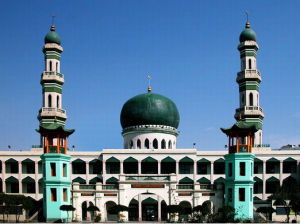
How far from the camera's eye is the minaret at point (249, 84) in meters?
83.2

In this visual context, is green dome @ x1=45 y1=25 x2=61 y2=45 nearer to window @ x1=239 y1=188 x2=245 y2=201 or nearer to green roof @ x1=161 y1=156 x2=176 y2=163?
green roof @ x1=161 y1=156 x2=176 y2=163

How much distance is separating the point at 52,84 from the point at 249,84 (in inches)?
1135

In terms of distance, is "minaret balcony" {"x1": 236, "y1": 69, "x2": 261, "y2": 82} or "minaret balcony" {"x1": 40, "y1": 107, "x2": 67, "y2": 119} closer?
"minaret balcony" {"x1": 40, "y1": 107, "x2": 67, "y2": 119}

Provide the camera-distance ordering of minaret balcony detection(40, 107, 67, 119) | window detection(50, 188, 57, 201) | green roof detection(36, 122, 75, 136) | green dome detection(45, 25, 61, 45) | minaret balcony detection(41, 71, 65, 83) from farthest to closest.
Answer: green dome detection(45, 25, 61, 45)
minaret balcony detection(41, 71, 65, 83)
minaret balcony detection(40, 107, 67, 119)
green roof detection(36, 122, 75, 136)
window detection(50, 188, 57, 201)

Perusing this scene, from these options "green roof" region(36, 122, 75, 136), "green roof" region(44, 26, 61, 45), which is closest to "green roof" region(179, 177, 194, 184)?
"green roof" region(36, 122, 75, 136)

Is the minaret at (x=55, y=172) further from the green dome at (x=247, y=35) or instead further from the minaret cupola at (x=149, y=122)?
the green dome at (x=247, y=35)

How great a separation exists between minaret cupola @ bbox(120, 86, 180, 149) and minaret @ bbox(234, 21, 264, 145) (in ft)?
34.4

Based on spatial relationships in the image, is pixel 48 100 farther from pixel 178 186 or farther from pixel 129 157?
pixel 178 186

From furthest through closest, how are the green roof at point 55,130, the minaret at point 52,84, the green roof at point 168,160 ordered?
the minaret at point 52,84, the green roof at point 168,160, the green roof at point 55,130

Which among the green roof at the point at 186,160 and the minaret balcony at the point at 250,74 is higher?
the minaret balcony at the point at 250,74

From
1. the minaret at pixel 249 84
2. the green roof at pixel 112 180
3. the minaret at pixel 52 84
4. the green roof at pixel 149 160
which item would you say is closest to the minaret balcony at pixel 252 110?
the minaret at pixel 249 84

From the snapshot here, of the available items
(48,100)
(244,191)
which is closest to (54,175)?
(244,191)

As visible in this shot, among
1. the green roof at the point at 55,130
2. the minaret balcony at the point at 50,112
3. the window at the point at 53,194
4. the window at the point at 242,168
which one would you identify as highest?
the minaret balcony at the point at 50,112

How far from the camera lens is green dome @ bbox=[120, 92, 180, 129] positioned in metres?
86.8
